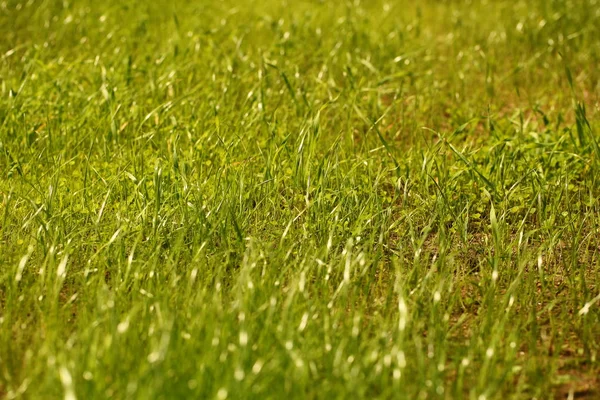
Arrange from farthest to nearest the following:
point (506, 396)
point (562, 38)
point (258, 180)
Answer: point (562, 38), point (258, 180), point (506, 396)

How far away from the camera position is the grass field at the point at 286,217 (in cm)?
249

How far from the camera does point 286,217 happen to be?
353 centimetres

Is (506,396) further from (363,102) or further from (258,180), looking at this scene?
(363,102)

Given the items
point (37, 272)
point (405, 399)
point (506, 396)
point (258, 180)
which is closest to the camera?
point (405, 399)

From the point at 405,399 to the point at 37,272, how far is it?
1.44 meters

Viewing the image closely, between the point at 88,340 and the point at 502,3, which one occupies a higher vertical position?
the point at 88,340

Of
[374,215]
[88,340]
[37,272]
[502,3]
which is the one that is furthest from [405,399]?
[502,3]

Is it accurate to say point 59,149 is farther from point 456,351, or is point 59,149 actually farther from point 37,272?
point 456,351

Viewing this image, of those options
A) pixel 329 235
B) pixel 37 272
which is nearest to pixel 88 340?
pixel 37 272

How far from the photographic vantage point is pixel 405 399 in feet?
7.61

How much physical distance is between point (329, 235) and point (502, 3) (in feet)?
15.2

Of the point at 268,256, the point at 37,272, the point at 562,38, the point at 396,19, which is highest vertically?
the point at 37,272

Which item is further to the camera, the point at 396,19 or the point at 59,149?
the point at 396,19

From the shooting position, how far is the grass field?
8.18 feet
